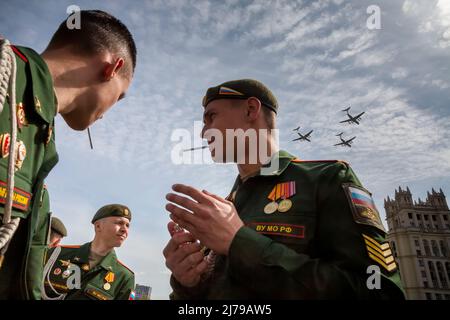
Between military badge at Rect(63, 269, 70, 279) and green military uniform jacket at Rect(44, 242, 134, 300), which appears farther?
military badge at Rect(63, 269, 70, 279)

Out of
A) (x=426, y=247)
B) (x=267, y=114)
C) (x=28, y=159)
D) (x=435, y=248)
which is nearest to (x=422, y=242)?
(x=426, y=247)

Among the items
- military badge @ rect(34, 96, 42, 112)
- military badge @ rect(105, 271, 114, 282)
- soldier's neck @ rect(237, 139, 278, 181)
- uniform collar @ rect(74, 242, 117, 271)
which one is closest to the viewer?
military badge @ rect(34, 96, 42, 112)

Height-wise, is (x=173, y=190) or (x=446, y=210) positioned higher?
(x=446, y=210)

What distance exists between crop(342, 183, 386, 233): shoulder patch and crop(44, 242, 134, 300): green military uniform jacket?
7.15 meters

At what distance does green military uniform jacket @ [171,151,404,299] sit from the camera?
207cm

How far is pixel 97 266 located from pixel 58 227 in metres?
2.90

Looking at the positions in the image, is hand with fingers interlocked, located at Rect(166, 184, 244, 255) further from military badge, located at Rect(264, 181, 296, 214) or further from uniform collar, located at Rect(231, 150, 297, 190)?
uniform collar, located at Rect(231, 150, 297, 190)

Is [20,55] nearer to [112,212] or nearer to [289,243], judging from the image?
[289,243]

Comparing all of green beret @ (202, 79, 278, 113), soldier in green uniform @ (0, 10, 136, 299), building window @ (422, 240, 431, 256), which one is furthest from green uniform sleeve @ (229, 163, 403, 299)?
building window @ (422, 240, 431, 256)

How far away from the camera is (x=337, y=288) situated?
6.63 feet

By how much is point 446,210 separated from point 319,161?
88.4m

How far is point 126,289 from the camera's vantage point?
8.06 m
